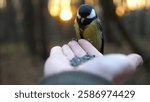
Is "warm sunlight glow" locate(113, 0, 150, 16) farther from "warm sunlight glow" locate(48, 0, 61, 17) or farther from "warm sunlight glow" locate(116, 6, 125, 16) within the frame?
"warm sunlight glow" locate(48, 0, 61, 17)

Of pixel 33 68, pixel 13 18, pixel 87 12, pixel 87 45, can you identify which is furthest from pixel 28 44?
pixel 87 45

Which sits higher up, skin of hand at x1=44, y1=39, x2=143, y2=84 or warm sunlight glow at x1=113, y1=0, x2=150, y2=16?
skin of hand at x1=44, y1=39, x2=143, y2=84

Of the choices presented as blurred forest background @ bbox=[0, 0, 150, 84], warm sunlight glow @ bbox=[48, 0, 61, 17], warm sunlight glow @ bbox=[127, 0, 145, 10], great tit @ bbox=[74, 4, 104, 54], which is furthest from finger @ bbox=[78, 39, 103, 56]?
warm sunlight glow @ bbox=[48, 0, 61, 17]

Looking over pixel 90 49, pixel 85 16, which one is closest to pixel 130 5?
pixel 85 16

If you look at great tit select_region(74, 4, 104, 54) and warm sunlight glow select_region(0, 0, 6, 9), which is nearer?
great tit select_region(74, 4, 104, 54)

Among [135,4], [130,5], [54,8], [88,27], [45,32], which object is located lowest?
[54,8]

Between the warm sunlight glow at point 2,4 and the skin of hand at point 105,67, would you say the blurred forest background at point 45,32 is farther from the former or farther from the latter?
the skin of hand at point 105,67

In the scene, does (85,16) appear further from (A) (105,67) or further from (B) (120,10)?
(B) (120,10)
